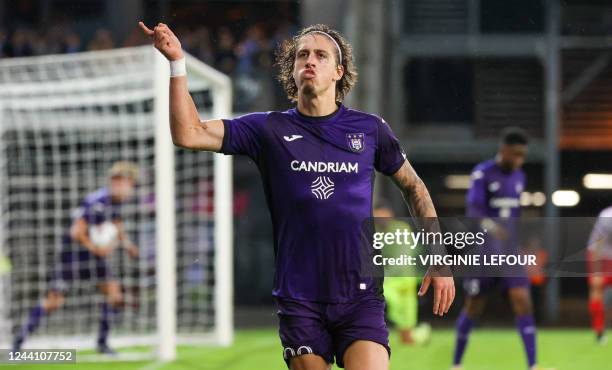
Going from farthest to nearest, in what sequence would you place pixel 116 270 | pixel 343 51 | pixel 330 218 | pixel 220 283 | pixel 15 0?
1. pixel 15 0
2. pixel 116 270
3. pixel 220 283
4. pixel 343 51
5. pixel 330 218

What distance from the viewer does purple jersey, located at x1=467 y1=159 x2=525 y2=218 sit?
351 inches

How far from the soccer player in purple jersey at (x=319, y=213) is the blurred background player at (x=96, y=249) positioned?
6067 millimetres

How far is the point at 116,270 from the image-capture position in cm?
1330

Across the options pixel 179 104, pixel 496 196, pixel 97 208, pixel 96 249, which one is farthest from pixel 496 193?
pixel 179 104

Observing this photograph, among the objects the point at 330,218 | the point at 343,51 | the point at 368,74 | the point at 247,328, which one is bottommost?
the point at 247,328

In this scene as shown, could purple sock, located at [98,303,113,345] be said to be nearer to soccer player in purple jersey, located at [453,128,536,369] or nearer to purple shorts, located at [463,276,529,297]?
soccer player in purple jersey, located at [453,128,536,369]

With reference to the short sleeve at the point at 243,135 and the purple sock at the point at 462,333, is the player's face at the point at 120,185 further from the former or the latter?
the short sleeve at the point at 243,135

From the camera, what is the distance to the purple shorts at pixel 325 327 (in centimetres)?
422

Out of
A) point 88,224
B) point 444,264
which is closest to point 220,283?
point 88,224

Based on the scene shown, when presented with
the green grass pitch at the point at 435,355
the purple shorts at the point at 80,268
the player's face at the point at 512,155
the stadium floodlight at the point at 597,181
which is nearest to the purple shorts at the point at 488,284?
the player's face at the point at 512,155

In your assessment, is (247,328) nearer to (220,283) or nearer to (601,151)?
(220,283)

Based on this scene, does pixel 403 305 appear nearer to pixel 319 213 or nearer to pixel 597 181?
pixel 597 181

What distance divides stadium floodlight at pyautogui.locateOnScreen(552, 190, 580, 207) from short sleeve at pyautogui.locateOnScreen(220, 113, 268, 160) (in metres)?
13.1

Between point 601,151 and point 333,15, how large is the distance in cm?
485
